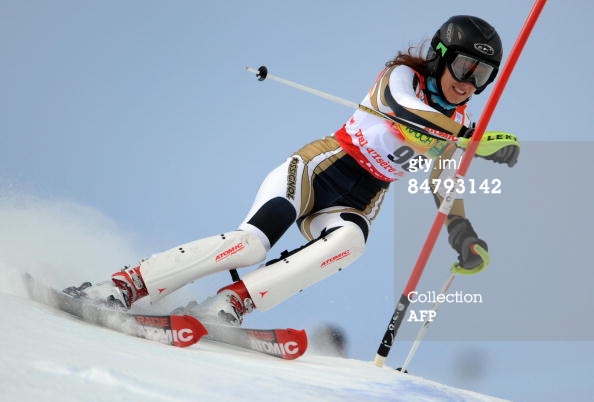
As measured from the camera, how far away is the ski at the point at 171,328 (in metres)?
2.91

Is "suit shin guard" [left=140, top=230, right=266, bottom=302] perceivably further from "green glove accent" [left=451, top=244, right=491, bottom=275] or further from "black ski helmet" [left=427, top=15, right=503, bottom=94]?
"black ski helmet" [left=427, top=15, right=503, bottom=94]

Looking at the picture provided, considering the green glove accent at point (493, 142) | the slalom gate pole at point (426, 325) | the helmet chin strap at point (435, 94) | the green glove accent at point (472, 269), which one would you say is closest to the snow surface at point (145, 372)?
the slalom gate pole at point (426, 325)

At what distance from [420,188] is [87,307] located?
70.0 inches

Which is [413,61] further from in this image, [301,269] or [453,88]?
[301,269]

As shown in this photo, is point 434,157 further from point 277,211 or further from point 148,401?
Answer: point 148,401

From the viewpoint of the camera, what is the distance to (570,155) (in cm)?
366

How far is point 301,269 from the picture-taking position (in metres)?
3.33

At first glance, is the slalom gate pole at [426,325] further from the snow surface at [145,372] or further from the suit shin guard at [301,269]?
the suit shin guard at [301,269]

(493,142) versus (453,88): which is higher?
(453,88)

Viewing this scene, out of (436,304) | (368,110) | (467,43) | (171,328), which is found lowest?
(171,328)

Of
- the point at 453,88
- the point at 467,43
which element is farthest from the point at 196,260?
the point at 467,43

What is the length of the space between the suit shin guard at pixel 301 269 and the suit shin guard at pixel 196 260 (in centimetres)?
11

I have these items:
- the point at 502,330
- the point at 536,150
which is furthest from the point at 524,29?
the point at 502,330

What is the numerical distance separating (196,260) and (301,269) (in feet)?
1.59
